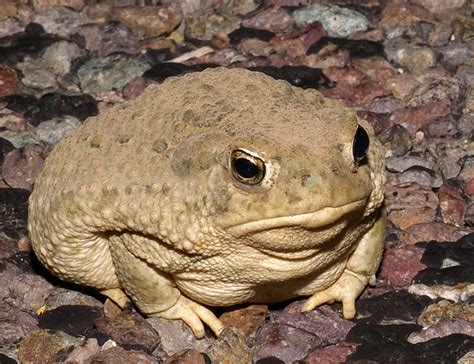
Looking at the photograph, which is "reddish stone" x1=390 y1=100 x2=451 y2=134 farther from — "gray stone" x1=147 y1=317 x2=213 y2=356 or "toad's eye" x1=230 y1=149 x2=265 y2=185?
"toad's eye" x1=230 y1=149 x2=265 y2=185

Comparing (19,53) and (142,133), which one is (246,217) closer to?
(142,133)

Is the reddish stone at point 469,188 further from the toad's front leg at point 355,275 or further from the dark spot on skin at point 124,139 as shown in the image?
the dark spot on skin at point 124,139

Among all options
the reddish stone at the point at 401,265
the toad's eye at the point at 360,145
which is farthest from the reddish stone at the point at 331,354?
the toad's eye at the point at 360,145

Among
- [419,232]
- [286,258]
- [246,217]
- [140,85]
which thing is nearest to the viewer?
[246,217]

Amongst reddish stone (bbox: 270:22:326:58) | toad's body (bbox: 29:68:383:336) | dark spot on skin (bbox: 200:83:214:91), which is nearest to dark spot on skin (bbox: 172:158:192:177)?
toad's body (bbox: 29:68:383:336)

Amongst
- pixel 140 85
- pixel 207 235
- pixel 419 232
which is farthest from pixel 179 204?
pixel 140 85

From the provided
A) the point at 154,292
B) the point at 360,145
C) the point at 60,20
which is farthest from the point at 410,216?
the point at 60,20
